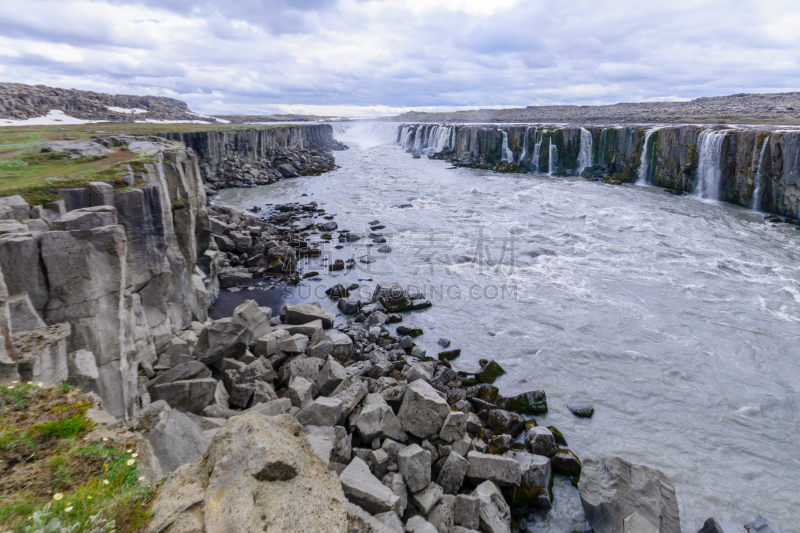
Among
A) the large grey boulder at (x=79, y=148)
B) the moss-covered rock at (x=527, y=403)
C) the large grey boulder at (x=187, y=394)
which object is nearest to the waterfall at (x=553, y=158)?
the moss-covered rock at (x=527, y=403)

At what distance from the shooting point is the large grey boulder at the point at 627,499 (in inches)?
270

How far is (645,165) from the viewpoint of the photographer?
40.4 m

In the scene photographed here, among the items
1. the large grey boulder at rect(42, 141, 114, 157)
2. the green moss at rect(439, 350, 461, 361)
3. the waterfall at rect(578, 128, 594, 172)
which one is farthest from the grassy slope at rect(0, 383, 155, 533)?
the waterfall at rect(578, 128, 594, 172)

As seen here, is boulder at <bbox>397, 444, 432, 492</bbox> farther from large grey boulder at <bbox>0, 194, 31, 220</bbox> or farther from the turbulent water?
large grey boulder at <bbox>0, 194, 31, 220</bbox>

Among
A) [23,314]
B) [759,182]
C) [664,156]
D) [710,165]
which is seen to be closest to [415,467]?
[23,314]

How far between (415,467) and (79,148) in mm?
13911

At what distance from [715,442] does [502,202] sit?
87.9 feet

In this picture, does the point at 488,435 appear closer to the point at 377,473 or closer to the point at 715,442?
the point at 377,473

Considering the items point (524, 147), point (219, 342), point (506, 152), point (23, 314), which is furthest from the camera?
point (506, 152)

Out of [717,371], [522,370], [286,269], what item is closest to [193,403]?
[522,370]

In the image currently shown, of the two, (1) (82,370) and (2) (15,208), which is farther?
(2) (15,208)

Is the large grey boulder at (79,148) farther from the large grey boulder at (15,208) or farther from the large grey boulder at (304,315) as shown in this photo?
the large grey boulder at (304,315)

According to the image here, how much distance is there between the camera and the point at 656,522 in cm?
679

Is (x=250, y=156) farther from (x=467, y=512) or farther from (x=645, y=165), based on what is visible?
(x=467, y=512)
